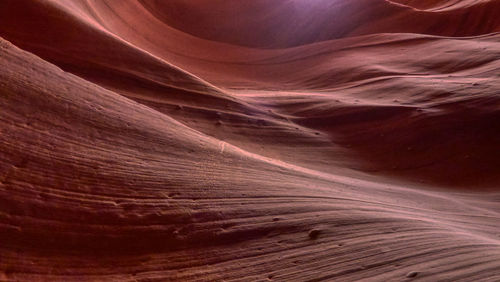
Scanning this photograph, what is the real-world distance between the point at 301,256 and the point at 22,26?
956mm

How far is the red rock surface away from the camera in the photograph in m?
Result: 0.71

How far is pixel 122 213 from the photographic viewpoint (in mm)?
750

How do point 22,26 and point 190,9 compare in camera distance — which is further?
point 190,9

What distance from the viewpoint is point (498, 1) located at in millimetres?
3002

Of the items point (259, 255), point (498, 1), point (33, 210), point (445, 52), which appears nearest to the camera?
point (33, 210)

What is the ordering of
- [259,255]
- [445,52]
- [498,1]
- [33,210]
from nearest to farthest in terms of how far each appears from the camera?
[33,210] < [259,255] < [445,52] < [498,1]

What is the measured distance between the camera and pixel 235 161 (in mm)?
1053

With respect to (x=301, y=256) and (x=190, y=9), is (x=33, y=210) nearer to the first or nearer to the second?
(x=301, y=256)

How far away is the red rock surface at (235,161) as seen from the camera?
0.71m

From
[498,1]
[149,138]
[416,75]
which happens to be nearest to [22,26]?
[149,138]

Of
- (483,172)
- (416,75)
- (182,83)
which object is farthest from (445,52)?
(182,83)

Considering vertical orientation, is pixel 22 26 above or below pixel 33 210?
above

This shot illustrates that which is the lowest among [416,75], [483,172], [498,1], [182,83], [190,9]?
[483,172]

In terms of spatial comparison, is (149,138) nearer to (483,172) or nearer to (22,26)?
(22,26)
